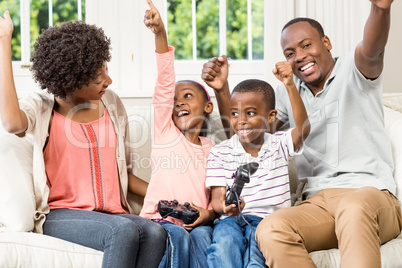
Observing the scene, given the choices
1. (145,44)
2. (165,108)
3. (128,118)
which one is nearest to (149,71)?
(145,44)

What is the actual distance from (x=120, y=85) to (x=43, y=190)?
3.68ft

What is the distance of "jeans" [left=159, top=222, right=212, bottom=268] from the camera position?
1.74 metres

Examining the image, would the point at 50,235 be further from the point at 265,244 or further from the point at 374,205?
the point at 374,205

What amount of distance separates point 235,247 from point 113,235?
401 millimetres

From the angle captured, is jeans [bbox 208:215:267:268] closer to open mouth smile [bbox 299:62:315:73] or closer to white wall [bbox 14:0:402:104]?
open mouth smile [bbox 299:62:315:73]

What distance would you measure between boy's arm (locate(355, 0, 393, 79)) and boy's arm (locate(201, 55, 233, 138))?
22.9 inches

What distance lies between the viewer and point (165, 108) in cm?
212

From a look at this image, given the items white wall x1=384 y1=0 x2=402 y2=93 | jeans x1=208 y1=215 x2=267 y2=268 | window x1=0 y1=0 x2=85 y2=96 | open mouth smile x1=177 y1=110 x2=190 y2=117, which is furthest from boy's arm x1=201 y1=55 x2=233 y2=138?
white wall x1=384 y1=0 x2=402 y2=93

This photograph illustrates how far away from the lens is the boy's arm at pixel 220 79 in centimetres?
227

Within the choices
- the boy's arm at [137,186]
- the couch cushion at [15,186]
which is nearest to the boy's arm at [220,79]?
the boy's arm at [137,186]

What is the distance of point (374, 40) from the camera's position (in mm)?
1819

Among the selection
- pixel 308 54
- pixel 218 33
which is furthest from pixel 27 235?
pixel 218 33

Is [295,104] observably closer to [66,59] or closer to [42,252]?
[66,59]

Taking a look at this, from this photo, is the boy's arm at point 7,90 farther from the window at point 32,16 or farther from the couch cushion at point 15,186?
the window at point 32,16
